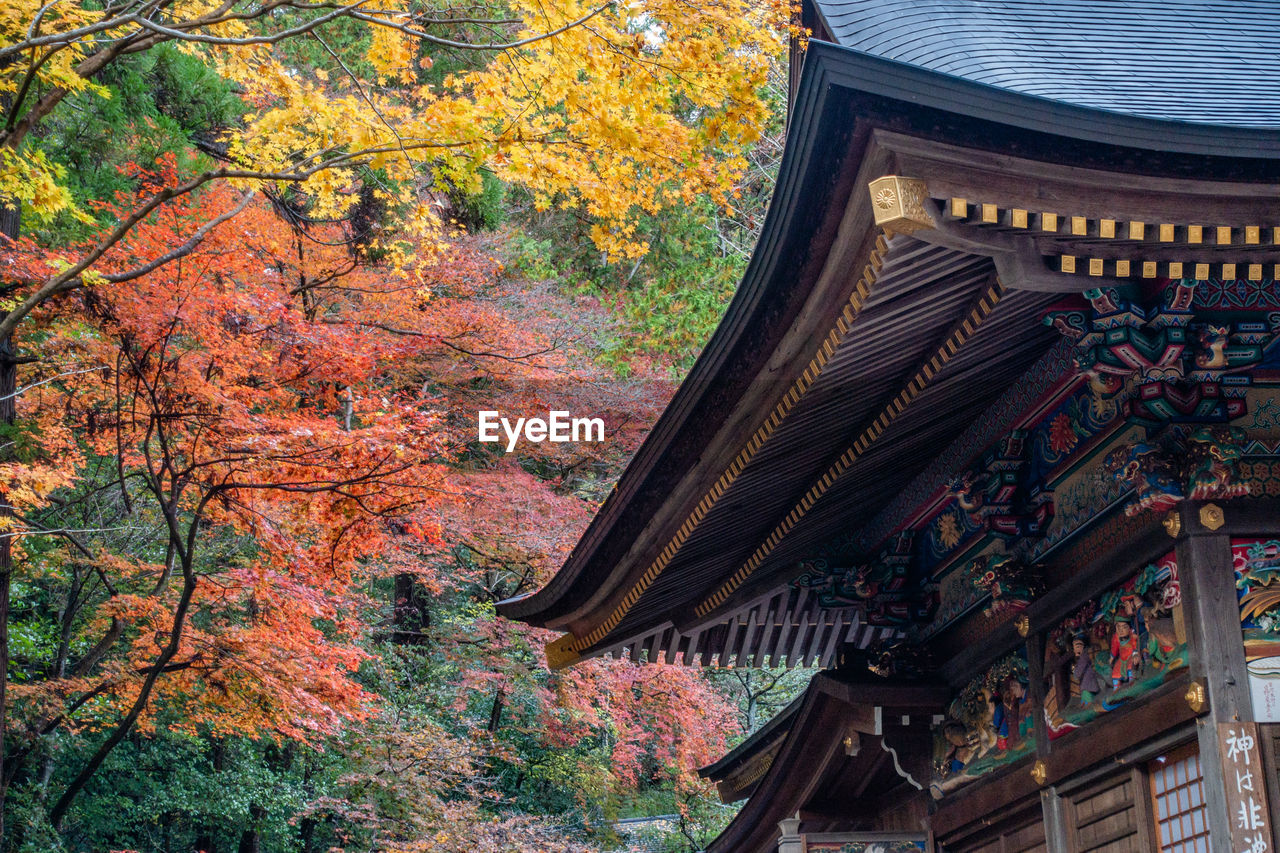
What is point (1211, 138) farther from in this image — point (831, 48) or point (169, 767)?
point (169, 767)

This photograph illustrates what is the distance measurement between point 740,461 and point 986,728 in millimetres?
1994

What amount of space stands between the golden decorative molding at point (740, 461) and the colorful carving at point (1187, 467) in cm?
109

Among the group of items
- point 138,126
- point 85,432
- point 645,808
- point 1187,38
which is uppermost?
point 138,126

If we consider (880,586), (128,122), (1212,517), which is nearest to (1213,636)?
(1212,517)

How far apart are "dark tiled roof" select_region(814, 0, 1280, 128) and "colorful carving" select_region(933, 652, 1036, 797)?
103 inches

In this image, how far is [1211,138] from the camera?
2.94m

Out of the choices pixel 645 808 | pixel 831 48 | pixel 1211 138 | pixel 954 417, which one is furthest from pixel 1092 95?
pixel 645 808

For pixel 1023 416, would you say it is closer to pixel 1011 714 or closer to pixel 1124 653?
pixel 1124 653

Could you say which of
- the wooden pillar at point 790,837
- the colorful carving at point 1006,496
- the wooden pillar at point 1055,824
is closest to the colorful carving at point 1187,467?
the colorful carving at point 1006,496

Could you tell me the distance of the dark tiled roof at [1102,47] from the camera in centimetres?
343

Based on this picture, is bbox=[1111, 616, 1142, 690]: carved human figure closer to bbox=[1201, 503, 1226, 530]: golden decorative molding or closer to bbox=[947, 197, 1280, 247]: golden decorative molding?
bbox=[1201, 503, 1226, 530]: golden decorative molding

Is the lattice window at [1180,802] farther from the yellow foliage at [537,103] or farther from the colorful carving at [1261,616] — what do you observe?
the yellow foliage at [537,103]

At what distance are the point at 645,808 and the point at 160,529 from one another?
35.3 feet

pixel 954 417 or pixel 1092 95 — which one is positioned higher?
pixel 1092 95
